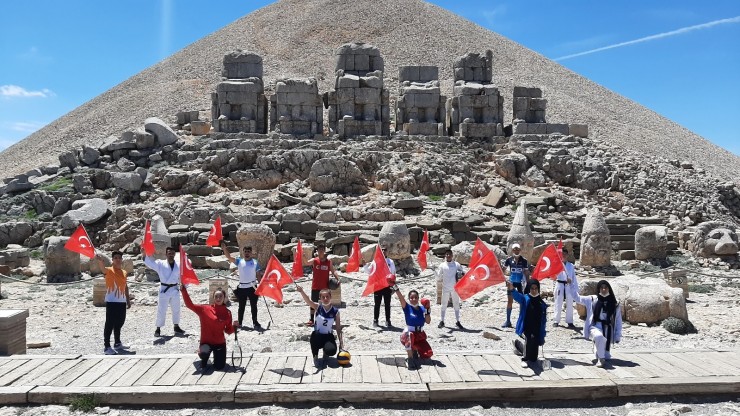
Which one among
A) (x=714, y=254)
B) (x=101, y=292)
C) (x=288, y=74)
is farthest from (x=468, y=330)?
(x=288, y=74)

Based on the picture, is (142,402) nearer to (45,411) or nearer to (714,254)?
(45,411)

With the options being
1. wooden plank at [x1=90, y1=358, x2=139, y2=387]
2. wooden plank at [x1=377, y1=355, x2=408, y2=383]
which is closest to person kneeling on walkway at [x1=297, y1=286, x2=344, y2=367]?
wooden plank at [x1=377, y1=355, x2=408, y2=383]

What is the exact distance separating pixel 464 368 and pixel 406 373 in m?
0.72

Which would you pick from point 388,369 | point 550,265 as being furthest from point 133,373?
point 550,265

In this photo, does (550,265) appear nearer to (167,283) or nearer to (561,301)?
(561,301)

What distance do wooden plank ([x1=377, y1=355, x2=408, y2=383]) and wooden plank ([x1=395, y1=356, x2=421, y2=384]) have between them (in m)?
0.05

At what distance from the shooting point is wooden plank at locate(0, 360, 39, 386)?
675cm

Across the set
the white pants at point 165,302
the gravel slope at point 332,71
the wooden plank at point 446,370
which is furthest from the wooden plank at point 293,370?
the gravel slope at point 332,71

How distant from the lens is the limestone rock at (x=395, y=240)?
47.2ft

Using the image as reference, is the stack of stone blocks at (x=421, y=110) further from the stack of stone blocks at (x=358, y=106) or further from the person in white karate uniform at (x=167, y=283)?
the person in white karate uniform at (x=167, y=283)

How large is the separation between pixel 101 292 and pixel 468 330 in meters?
7.25

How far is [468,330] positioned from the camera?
9953 millimetres

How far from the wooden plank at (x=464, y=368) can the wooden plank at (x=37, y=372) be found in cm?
477

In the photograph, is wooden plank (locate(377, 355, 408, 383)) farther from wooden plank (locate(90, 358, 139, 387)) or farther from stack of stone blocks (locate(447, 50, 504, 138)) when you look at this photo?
stack of stone blocks (locate(447, 50, 504, 138))
